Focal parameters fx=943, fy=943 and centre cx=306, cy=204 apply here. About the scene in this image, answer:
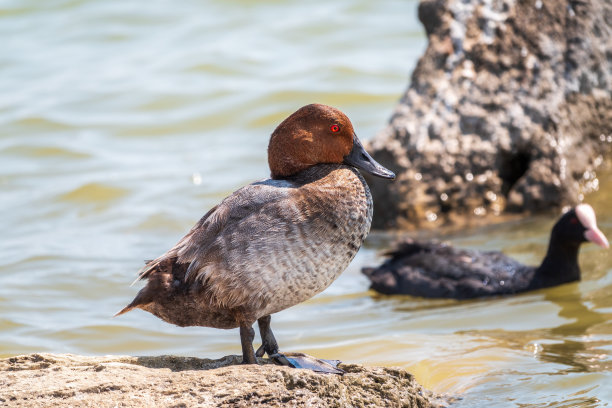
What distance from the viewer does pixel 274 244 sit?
429 cm

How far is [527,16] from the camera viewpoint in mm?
9547

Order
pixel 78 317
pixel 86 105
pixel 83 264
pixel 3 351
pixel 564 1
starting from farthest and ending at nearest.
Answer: pixel 86 105
pixel 564 1
pixel 83 264
pixel 78 317
pixel 3 351

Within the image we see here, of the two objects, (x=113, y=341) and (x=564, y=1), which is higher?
(x=564, y=1)

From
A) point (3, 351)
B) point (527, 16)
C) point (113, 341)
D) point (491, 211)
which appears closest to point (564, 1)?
point (527, 16)

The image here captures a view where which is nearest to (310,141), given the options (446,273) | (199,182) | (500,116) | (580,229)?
(446,273)

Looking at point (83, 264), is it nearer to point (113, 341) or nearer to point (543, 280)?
point (113, 341)

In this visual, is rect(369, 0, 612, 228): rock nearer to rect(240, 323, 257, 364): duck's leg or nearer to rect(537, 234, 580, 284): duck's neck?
rect(537, 234, 580, 284): duck's neck

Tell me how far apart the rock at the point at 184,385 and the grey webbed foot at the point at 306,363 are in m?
0.08

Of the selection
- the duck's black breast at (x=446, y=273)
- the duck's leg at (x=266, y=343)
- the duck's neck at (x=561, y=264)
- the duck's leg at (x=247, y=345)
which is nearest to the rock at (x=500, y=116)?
the duck's black breast at (x=446, y=273)

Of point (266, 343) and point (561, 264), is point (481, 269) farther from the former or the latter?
point (266, 343)

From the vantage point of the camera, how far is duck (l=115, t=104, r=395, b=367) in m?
4.30

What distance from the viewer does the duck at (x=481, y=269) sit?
24.7 feet

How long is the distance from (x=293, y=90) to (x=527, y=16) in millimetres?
4617

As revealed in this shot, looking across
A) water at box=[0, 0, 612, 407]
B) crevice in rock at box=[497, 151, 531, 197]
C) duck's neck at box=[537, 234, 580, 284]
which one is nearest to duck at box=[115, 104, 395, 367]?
water at box=[0, 0, 612, 407]
